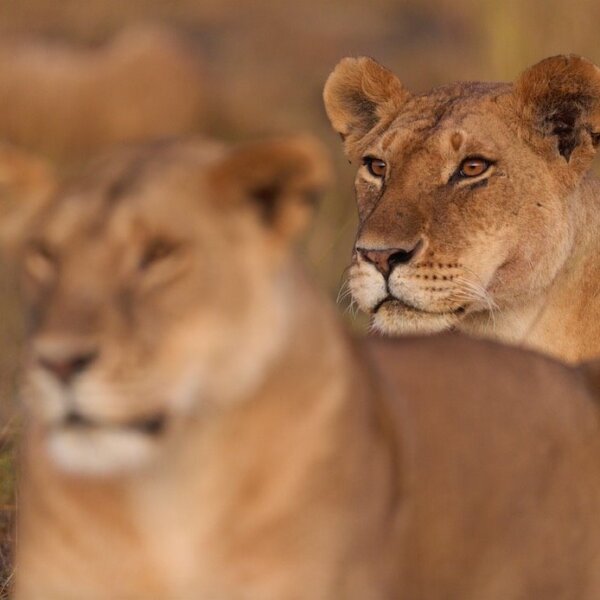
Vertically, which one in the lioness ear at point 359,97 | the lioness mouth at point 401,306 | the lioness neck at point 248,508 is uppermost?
the lioness ear at point 359,97

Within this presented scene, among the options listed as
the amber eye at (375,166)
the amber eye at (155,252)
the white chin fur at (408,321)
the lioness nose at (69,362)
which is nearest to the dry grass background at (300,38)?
the amber eye at (375,166)

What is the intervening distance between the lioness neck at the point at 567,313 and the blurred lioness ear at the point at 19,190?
6.70 ft

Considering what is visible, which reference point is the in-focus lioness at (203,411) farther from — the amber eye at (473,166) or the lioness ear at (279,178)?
the amber eye at (473,166)

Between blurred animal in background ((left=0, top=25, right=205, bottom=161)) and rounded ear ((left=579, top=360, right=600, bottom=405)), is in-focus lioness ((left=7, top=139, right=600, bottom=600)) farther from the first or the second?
blurred animal in background ((left=0, top=25, right=205, bottom=161))

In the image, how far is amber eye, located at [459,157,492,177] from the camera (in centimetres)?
507

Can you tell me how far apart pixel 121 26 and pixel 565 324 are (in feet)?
37.4

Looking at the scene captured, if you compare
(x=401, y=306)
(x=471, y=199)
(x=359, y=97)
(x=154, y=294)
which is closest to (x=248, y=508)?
(x=154, y=294)

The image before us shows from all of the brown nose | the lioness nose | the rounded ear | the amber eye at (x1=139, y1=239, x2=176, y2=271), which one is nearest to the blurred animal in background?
the brown nose

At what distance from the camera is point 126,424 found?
2.86 m

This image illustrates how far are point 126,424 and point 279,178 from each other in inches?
16.8

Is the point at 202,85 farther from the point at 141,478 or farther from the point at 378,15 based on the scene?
the point at 141,478

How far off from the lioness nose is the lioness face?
2.06 m

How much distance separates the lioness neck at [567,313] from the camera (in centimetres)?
502

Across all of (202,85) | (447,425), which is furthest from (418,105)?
(202,85)
